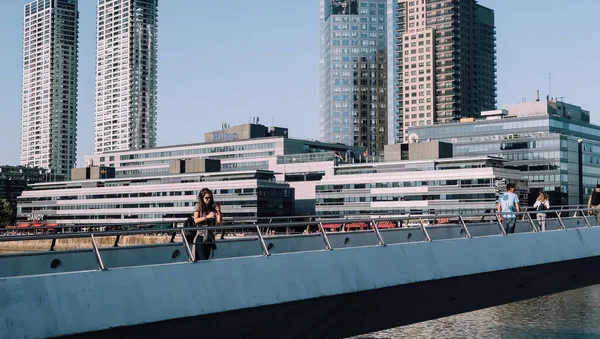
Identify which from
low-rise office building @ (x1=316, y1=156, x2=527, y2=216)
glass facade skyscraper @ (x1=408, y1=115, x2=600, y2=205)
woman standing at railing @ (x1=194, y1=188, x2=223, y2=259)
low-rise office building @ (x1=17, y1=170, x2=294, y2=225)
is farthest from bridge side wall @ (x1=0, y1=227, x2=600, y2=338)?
glass facade skyscraper @ (x1=408, y1=115, x2=600, y2=205)

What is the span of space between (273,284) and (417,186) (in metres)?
130

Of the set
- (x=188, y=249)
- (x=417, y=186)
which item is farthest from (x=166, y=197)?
(x=188, y=249)

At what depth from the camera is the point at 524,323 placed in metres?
50.3

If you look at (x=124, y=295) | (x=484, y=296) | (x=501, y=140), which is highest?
(x=501, y=140)

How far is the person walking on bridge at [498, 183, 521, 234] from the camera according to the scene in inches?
899

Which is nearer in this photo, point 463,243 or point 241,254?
point 241,254

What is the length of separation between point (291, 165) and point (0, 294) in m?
174

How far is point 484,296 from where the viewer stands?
21297mm

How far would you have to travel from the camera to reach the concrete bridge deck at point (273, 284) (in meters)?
11.7

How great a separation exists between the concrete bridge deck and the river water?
2444 cm

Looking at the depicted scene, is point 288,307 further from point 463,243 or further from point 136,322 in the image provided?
point 463,243

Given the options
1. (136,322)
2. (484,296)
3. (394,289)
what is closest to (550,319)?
(484,296)

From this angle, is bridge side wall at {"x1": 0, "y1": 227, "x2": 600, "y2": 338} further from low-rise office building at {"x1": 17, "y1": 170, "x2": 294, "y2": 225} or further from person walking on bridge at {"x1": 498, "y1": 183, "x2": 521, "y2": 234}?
low-rise office building at {"x1": 17, "y1": 170, "x2": 294, "y2": 225}

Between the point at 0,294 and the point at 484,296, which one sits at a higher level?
the point at 0,294
